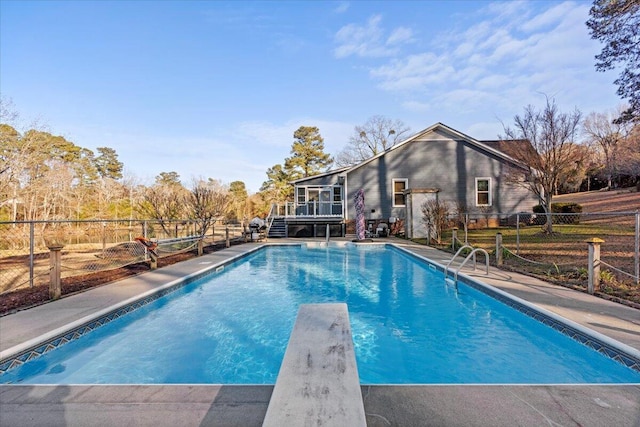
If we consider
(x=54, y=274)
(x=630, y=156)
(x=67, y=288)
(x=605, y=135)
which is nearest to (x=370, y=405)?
(x=54, y=274)

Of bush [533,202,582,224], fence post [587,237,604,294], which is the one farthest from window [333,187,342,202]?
fence post [587,237,604,294]

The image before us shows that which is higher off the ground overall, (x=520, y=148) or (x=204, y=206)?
(x=520, y=148)

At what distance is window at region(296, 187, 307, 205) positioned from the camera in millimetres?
21094

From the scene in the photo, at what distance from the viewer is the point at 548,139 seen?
11766mm

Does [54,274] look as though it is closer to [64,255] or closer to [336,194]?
[64,255]

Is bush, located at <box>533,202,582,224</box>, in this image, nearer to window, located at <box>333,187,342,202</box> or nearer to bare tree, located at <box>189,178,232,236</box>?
window, located at <box>333,187,342,202</box>

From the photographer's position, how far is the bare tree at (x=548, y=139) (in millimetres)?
11602

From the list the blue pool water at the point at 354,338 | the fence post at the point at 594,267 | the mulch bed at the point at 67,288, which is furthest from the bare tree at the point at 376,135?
the fence post at the point at 594,267

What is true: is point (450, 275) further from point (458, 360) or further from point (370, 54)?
point (370, 54)

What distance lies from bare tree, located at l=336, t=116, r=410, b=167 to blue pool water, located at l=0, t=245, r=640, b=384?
105 ft

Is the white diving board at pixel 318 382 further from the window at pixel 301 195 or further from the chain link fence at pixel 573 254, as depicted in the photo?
the window at pixel 301 195

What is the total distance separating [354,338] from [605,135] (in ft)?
151

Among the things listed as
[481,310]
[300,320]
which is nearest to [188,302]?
[300,320]

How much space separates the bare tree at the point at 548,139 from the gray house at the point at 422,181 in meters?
7.11
